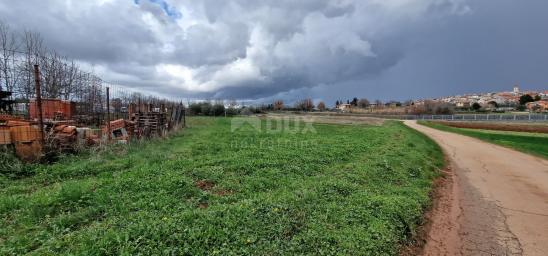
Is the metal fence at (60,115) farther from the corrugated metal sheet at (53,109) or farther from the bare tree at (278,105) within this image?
the bare tree at (278,105)

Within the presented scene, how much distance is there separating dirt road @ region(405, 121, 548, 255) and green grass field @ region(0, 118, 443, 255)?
50cm

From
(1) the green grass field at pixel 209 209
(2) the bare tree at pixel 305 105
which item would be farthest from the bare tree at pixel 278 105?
(1) the green grass field at pixel 209 209

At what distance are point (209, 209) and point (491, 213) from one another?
5693 mm

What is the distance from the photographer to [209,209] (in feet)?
14.6

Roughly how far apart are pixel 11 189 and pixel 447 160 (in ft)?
47.5

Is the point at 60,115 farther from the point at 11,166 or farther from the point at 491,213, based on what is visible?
the point at 491,213

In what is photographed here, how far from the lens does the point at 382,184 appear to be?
6.73 m

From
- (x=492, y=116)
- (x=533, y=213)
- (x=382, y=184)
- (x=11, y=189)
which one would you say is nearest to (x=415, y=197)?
(x=382, y=184)

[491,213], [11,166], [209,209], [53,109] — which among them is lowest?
[491,213]

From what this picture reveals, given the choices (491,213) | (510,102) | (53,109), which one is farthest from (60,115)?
(510,102)

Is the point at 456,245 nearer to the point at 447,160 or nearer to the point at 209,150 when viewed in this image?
the point at 209,150

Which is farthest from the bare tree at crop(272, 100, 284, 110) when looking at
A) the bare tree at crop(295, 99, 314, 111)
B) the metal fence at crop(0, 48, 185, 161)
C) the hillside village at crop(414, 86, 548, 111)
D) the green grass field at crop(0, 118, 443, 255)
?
the green grass field at crop(0, 118, 443, 255)

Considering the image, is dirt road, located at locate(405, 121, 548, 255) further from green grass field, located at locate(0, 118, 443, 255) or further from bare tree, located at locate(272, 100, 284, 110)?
bare tree, located at locate(272, 100, 284, 110)

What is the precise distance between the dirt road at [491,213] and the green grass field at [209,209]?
0.50 metres
